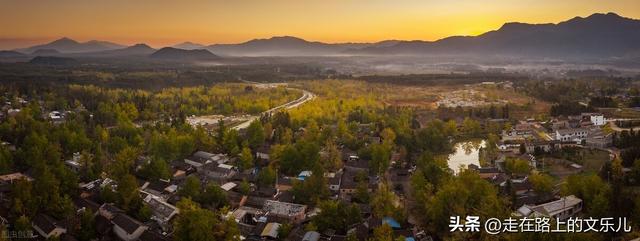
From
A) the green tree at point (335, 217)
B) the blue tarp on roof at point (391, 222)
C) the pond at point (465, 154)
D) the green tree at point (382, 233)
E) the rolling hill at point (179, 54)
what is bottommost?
the pond at point (465, 154)

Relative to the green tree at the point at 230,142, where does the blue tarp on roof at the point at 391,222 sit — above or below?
below

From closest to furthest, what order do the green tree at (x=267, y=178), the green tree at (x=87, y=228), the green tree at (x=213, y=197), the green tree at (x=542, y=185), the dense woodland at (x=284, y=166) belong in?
the green tree at (x=87, y=228)
the dense woodland at (x=284, y=166)
the green tree at (x=213, y=197)
the green tree at (x=542, y=185)
the green tree at (x=267, y=178)

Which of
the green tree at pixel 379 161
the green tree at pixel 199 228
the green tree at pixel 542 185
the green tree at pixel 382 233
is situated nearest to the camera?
the green tree at pixel 382 233

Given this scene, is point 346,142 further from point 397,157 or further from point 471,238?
point 471,238

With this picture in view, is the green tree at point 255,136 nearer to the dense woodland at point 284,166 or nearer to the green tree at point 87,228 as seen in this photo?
the dense woodland at point 284,166

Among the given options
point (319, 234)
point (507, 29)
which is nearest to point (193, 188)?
point (319, 234)

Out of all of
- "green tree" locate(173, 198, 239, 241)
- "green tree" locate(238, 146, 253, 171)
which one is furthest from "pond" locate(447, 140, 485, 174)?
"green tree" locate(173, 198, 239, 241)

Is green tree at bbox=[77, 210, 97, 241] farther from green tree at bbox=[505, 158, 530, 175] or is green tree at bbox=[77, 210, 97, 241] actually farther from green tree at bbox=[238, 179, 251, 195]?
green tree at bbox=[505, 158, 530, 175]

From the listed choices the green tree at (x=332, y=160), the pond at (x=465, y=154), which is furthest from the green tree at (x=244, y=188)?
the pond at (x=465, y=154)
